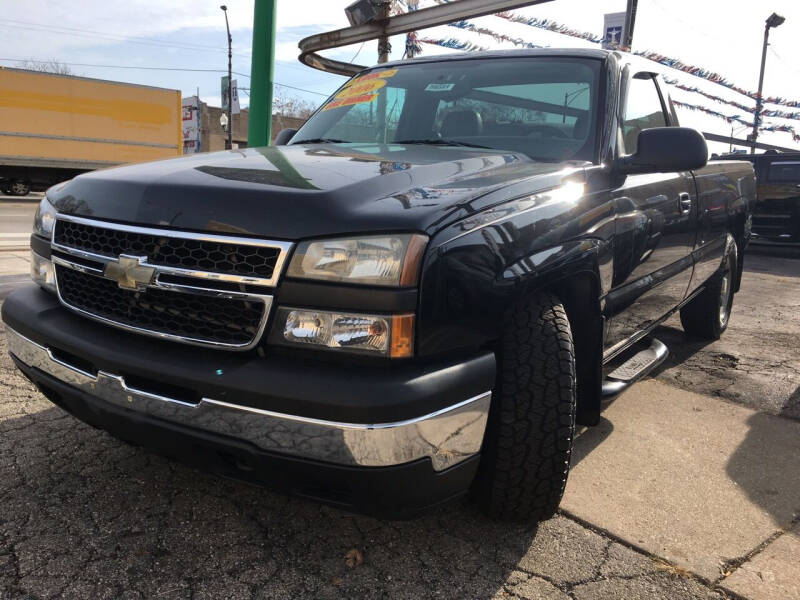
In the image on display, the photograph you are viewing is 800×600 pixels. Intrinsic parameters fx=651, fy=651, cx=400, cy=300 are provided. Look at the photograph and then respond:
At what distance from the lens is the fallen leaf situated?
6.75ft

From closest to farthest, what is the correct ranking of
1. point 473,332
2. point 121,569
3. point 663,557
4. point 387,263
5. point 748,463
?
1. point 387,263
2. point 473,332
3. point 121,569
4. point 663,557
5. point 748,463

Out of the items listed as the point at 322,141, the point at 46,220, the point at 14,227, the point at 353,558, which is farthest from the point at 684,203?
the point at 14,227

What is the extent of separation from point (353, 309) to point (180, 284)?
52cm

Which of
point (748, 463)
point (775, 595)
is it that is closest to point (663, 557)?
point (775, 595)

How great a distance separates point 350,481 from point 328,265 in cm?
56

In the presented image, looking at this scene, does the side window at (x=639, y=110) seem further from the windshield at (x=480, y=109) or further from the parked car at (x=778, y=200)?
the parked car at (x=778, y=200)

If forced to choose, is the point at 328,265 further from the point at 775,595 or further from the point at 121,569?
the point at 775,595

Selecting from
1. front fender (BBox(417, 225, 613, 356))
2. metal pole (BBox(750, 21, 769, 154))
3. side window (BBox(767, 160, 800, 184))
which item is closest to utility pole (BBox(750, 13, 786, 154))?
metal pole (BBox(750, 21, 769, 154))

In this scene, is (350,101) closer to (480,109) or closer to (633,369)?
(480,109)

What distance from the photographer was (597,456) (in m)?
2.95

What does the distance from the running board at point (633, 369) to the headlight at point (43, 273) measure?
6.98 feet

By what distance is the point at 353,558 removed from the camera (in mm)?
2088

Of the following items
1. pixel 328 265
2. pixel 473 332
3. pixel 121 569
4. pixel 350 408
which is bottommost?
pixel 121 569

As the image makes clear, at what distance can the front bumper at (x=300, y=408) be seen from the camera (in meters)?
1.62
